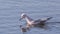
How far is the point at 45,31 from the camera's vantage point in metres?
11.0

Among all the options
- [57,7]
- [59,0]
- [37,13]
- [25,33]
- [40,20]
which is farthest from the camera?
[59,0]

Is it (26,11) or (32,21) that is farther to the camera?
(26,11)

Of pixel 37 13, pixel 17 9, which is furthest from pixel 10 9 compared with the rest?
pixel 37 13

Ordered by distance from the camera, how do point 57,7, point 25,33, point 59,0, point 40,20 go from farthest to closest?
point 59,0, point 57,7, point 40,20, point 25,33

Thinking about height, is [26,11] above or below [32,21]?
above

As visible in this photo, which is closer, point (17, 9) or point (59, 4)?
point (17, 9)

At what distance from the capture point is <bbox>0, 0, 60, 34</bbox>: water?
11.1 meters

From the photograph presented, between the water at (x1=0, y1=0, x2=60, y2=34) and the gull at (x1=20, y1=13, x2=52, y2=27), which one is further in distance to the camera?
the gull at (x1=20, y1=13, x2=52, y2=27)

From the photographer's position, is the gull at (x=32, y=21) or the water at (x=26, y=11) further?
the gull at (x=32, y=21)

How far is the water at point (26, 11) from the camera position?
36.5 feet

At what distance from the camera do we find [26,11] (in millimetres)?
13188

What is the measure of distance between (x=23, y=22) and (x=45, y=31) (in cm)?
125

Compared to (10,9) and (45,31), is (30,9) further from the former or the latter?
(45,31)

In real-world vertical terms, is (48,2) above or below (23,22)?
above
